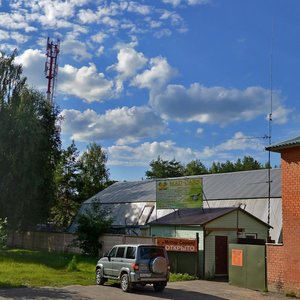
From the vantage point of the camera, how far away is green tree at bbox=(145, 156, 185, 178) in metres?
91.9

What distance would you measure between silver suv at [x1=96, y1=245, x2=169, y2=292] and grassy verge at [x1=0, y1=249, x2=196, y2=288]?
2673 mm

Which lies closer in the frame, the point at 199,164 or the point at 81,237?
the point at 81,237

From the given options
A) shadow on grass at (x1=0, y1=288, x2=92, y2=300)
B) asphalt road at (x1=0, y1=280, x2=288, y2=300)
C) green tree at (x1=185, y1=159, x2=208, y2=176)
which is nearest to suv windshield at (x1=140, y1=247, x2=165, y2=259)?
asphalt road at (x1=0, y1=280, x2=288, y2=300)

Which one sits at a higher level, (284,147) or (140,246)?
(284,147)

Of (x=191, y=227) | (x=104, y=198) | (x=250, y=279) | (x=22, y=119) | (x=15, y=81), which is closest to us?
(x=250, y=279)

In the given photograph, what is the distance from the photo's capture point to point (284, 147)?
65.9 ft

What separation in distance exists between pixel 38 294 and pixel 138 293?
382cm

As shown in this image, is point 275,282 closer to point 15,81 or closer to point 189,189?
point 189,189

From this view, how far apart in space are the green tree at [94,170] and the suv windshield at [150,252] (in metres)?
53.3

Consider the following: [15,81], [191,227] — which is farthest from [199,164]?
[191,227]

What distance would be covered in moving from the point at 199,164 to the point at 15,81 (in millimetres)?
56225

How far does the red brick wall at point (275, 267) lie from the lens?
20.0 meters

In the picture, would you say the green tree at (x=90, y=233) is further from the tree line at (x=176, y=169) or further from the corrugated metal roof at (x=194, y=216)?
the tree line at (x=176, y=169)

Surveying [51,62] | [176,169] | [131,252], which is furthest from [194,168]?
[131,252]
